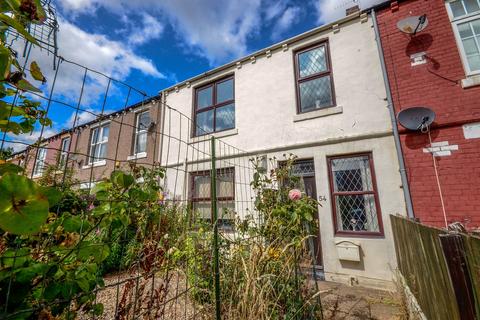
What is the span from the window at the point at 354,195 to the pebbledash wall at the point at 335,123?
0.42ft

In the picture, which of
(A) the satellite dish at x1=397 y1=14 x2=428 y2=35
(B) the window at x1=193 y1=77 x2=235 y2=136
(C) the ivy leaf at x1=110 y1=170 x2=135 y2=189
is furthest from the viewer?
(B) the window at x1=193 y1=77 x2=235 y2=136

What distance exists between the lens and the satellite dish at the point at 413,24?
4645 mm

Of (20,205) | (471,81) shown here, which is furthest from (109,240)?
(471,81)

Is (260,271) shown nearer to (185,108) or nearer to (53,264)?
(53,264)

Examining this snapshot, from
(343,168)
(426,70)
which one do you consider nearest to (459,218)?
(343,168)

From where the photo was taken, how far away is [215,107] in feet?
24.8

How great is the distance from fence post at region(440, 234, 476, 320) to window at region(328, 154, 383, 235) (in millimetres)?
3442

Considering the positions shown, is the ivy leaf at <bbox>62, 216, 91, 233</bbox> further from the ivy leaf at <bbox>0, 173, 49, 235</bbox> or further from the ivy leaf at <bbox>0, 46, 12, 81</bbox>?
the ivy leaf at <bbox>0, 46, 12, 81</bbox>

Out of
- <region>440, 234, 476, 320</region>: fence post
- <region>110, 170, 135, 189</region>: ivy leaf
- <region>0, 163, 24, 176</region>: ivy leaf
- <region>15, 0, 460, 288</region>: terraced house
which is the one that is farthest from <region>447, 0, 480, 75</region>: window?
<region>0, 163, 24, 176</region>: ivy leaf

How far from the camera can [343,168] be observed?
5.14m

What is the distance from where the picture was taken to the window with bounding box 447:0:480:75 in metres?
4.38

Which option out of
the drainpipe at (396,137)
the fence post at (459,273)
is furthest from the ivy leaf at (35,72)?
the drainpipe at (396,137)

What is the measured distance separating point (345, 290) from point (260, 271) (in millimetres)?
2942

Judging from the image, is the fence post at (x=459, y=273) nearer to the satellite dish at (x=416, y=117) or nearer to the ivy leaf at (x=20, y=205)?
the ivy leaf at (x=20, y=205)
